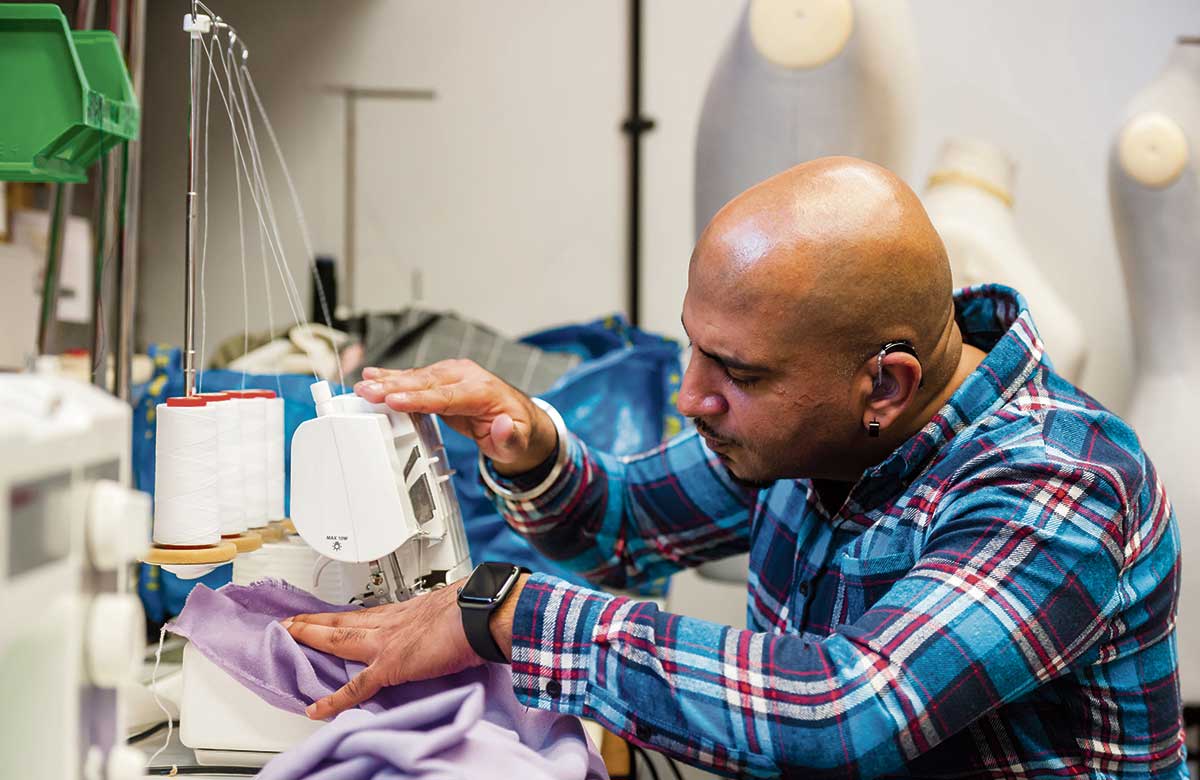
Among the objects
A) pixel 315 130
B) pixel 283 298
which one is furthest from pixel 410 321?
pixel 315 130

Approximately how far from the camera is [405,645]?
825mm

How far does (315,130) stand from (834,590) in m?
1.78

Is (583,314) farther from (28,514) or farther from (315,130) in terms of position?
(28,514)

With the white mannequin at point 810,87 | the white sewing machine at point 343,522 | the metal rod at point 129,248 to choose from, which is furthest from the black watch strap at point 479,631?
the white mannequin at point 810,87

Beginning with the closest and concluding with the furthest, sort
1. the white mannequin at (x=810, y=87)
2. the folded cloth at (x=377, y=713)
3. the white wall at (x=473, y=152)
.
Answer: the folded cloth at (x=377, y=713)
the white mannequin at (x=810, y=87)
the white wall at (x=473, y=152)

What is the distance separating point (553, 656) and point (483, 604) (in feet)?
0.22

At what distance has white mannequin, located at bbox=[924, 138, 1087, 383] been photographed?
1781 mm

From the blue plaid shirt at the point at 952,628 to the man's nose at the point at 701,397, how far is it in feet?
0.50

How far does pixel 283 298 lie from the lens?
1.99m

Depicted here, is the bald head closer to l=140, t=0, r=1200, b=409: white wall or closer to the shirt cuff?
the shirt cuff

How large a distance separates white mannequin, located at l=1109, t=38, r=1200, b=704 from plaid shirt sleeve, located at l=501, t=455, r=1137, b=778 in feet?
3.58

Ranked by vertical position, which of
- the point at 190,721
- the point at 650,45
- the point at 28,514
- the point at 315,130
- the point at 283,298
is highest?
the point at 650,45

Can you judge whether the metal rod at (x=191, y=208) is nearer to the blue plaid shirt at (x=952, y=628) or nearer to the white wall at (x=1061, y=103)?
the blue plaid shirt at (x=952, y=628)

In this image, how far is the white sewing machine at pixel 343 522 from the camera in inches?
33.3
